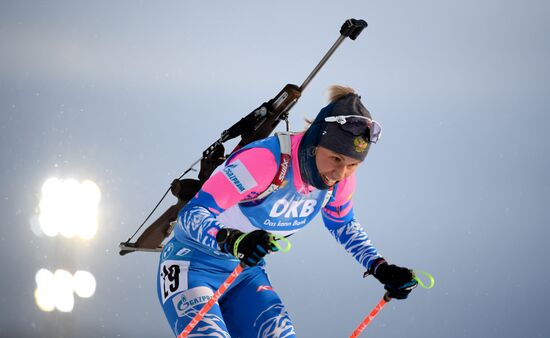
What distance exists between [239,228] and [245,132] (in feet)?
4.14

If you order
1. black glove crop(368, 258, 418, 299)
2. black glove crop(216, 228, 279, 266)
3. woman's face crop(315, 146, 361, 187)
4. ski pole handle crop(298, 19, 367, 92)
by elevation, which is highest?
ski pole handle crop(298, 19, 367, 92)

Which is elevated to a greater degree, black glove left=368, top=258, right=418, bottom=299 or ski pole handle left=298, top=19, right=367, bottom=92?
ski pole handle left=298, top=19, right=367, bottom=92

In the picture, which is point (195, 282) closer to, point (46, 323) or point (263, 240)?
point (263, 240)

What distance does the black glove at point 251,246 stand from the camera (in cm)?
352

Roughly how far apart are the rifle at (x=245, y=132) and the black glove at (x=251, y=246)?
1.65 meters

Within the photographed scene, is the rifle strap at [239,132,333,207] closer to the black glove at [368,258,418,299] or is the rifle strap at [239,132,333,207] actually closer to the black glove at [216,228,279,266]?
the black glove at [216,228,279,266]

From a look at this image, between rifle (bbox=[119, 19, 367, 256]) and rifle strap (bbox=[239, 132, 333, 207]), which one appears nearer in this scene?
rifle strap (bbox=[239, 132, 333, 207])

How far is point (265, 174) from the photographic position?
4.07 metres

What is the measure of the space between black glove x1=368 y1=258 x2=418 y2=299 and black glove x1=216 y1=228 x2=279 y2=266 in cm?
118

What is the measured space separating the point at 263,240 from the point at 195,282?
92 cm

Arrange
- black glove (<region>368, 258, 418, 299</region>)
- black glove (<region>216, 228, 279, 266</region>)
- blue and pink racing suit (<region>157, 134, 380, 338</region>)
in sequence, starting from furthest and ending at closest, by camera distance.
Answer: black glove (<region>368, 258, 418, 299</region>) < blue and pink racing suit (<region>157, 134, 380, 338</region>) < black glove (<region>216, 228, 279, 266</region>)

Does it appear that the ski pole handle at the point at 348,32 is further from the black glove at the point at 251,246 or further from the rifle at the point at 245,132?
the black glove at the point at 251,246

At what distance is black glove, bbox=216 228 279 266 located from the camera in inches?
138

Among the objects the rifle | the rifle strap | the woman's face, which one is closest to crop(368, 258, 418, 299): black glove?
the woman's face
